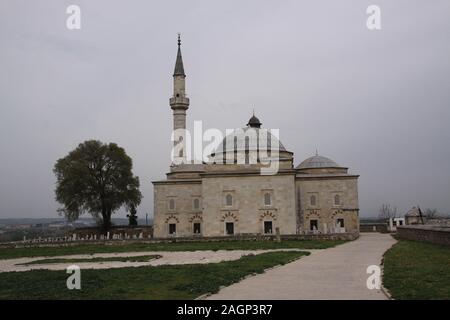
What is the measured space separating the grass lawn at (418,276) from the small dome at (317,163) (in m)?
23.0

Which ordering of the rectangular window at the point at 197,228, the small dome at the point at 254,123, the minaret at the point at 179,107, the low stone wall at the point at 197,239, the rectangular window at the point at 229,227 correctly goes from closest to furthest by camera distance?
the low stone wall at the point at 197,239 → the rectangular window at the point at 229,227 → the rectangular window at the point at 197,228 → the minaret at the point at 179,107 → the small dome at the point at 254,123

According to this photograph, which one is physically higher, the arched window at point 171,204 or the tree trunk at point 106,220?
the arched window at point 171,204

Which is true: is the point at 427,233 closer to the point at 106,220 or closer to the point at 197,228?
the point at 197,228

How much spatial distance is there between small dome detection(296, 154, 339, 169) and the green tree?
15.6 metres

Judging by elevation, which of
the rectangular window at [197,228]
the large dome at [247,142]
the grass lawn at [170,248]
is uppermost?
the large dome at [247,142]

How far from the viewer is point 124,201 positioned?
141ft

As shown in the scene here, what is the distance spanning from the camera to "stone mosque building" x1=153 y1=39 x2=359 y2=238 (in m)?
34.9

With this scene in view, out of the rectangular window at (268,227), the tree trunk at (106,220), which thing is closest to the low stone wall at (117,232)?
the tree trunk at (106,220)

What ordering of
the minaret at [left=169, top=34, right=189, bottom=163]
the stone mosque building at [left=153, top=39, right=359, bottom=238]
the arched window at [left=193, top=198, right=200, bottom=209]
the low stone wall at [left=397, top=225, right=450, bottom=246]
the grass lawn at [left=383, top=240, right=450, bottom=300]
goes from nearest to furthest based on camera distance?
the grass lawn at [left=383, top=240, right=450, bottom=300] < the low stone wall at [left=397, top=225, right=450, bottom=246] < the stone mosque building at [left=153, top=39, right=359, bottom=238] < the arched window at [left=193, top=198, right=200, bottom=209] < the minaret at [left=169, top=34, right=189, bottom=163]

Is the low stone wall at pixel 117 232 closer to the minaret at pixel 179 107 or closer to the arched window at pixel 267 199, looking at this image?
the minaret at pixel 179 107

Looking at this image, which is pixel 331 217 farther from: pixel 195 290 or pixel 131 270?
pixel 195 290

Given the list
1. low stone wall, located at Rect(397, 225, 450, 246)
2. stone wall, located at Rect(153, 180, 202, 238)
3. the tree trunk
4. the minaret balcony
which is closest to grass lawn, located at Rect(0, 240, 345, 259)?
low stone wall, located at Rect(397, 225, 450, 246)

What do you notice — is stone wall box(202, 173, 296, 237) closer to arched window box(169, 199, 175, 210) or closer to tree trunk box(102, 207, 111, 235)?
arched window box(169, 199, 175, 210)

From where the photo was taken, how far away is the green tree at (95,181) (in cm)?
4088
